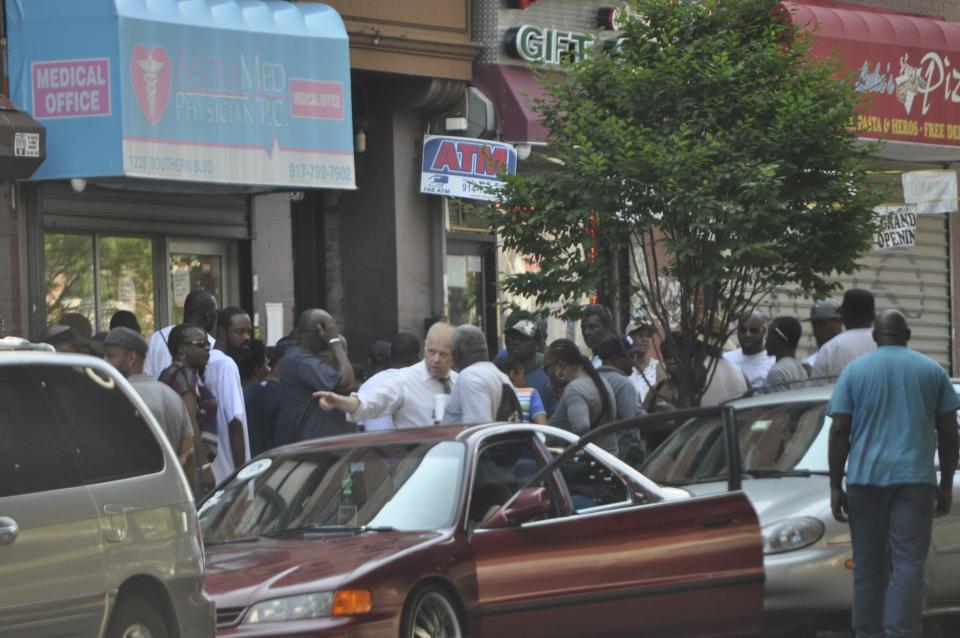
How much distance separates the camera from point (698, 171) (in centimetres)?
1273

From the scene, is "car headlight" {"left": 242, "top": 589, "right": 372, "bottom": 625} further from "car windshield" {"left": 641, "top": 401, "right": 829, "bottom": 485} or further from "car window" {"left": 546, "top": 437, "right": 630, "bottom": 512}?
"car windshield" {"left": 641, "top": 401, "right": 829, "bottom": 485}

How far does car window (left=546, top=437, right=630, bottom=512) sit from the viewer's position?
8898mm

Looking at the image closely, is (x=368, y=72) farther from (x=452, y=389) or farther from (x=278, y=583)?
(x=278, y=583)

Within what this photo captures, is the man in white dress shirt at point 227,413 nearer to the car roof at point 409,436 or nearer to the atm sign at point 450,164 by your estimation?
the car roof at point 409,436

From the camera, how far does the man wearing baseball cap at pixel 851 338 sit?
43.9 ft

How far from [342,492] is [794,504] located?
8.12ft

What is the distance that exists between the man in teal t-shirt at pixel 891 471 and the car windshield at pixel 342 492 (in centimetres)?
192

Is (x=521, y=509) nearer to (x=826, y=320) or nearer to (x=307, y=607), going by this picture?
(x=307, y=607)

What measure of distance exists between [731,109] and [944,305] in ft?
43.4

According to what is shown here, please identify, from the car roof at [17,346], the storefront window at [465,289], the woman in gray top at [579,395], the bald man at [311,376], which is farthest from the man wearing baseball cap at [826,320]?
the car roof at [17,346]

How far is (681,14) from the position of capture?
13219 millimetres

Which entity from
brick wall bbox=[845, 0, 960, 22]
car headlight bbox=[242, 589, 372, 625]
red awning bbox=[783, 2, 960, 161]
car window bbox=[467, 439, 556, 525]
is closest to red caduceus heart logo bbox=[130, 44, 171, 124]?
car window bbox=[467, 439, 556, 525]

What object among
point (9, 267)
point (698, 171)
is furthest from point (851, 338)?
point (9, 267)

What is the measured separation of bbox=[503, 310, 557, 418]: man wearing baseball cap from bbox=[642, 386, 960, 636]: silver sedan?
9.08 ft
